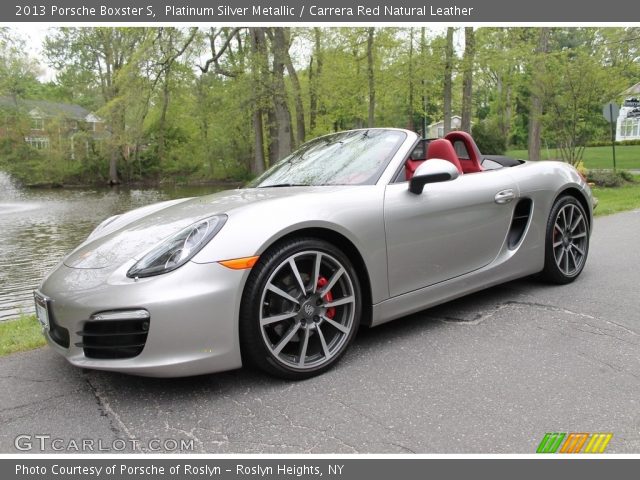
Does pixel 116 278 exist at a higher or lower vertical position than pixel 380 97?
lower

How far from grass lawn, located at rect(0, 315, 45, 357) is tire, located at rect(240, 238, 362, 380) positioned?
1.67 meters

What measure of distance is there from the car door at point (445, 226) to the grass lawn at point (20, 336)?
235cm

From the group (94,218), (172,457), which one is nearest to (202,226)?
(172,457)

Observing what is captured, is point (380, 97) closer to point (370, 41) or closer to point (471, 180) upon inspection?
point (370, 41)

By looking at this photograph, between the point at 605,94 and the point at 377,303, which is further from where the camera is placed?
the point at 605,94

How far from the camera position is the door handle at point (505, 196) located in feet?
11.7

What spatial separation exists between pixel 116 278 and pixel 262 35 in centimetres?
1888

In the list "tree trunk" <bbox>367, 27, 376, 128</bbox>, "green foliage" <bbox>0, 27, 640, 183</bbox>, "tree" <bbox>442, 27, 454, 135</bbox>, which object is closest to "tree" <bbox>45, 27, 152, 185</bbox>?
"green foliage" <bbox>0, 27, 640, 183</bbox>

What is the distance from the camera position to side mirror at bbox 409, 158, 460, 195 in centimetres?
297

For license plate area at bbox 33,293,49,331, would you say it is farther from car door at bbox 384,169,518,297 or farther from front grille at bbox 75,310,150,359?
car door at bbox 384,169,518,297

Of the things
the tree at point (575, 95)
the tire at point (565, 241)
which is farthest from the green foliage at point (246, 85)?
the tire at point (565, 241)

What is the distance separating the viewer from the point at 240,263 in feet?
7.88

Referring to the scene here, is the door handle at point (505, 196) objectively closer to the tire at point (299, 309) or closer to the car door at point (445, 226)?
the car door at point (445, 226)

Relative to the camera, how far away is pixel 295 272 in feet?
8.46
